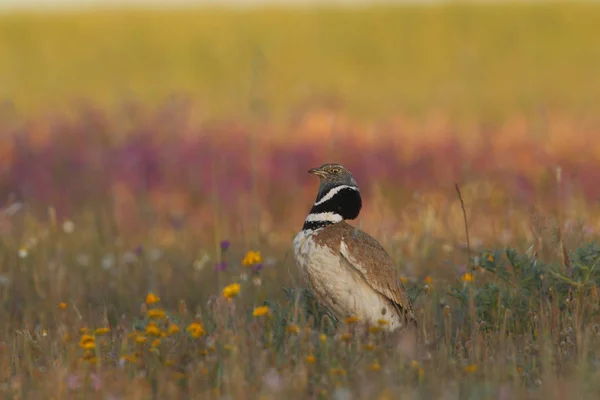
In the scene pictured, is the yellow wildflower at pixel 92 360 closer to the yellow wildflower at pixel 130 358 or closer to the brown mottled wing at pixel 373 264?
the yellow wildflower at pixel 130 358

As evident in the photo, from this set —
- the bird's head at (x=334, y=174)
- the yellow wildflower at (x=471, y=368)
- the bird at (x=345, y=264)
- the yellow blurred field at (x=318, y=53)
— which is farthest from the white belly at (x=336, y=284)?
the yellow blurred field at (x=318, y=53)

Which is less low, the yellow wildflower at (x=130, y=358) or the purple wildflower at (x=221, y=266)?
the yellow wildflower at (x=130, y=358)

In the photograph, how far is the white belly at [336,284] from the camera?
4.95 metres

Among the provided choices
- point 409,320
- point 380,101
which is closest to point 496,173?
point 409,320

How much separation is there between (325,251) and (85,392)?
1.42 m

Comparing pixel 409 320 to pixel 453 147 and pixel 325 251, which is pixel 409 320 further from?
pixel 453 147

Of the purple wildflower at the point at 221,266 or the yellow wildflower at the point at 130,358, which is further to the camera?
the purple wildflower at the point at 221,266

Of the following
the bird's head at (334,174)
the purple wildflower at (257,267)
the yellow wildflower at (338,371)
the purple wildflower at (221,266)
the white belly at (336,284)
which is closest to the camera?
the yellow wildflower at (338,371)

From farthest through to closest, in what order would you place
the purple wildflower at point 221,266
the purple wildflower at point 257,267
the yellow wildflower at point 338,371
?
the purple wildflower at point 221,266 → the purple wildflower at point 257,267 → the yellow wildflower at point 338,371

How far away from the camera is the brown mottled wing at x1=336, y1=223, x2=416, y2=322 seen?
501cm

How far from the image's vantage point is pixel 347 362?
4.27 metres

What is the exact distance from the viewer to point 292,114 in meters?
16.1

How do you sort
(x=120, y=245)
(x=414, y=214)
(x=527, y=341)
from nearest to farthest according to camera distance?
(x=527, y=341) < (x=120, y=245) < (x=414, y=214)

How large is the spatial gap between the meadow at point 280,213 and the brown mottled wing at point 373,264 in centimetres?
28
